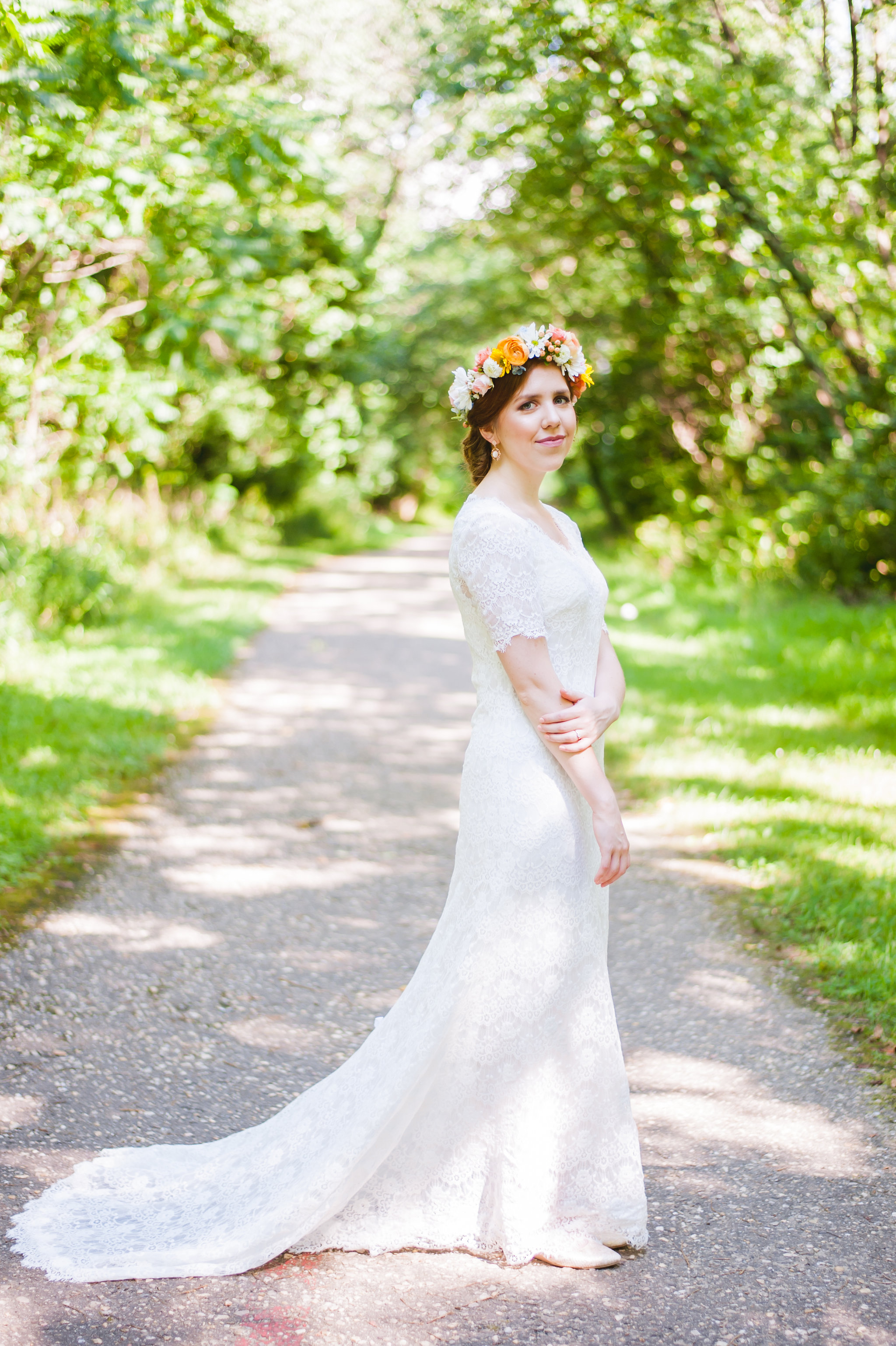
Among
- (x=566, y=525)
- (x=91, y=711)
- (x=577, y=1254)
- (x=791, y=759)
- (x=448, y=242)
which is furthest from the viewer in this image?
(x=448, y=242)

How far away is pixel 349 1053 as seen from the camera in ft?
12.6

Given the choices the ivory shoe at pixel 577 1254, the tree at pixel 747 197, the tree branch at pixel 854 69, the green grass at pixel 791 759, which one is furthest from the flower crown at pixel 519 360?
the tree branch at pixel 854 69

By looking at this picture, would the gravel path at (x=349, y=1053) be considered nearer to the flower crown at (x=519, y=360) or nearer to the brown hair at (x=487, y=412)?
the brown hair at (x=487, y=412)

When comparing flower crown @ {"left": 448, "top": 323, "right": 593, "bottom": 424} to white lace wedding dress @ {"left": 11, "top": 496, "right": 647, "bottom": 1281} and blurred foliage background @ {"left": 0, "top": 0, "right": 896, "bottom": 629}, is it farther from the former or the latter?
blurred foliage background @ {"left": 0, "top": 0, "right": 896, "bottom": 629}

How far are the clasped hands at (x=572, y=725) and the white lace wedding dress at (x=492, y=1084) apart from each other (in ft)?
0.26

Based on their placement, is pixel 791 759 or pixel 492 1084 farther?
pixel 791 759

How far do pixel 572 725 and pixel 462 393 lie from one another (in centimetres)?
94

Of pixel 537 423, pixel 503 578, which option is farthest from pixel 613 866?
pixel 537 423

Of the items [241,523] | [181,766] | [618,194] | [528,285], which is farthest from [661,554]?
[181,766]

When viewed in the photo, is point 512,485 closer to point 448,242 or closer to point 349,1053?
point 349,1053

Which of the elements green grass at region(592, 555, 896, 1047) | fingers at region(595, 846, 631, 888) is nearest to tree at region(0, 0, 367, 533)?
fingers at region(595, 846, 631, 888)

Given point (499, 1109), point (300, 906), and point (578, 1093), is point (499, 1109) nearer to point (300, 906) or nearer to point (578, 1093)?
point (578, 1093)

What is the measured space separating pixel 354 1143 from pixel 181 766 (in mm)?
4684

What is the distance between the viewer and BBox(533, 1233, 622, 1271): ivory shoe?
2686 mm
